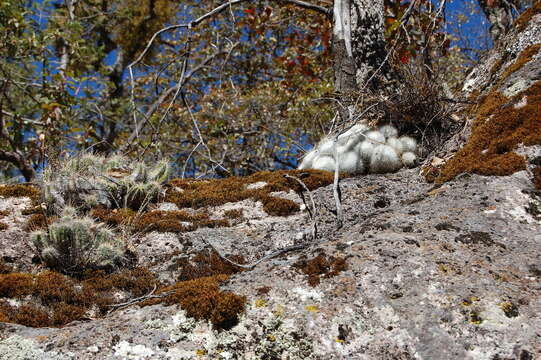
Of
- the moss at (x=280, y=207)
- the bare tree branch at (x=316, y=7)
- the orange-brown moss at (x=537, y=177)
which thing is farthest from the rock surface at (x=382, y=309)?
the bare tree branch at (x=316, y=7)

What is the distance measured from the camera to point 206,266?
A: 2125mm

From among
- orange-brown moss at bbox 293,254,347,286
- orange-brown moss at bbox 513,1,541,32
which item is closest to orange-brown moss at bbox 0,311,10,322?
orange-brown moss at bbox 293,254,347,286

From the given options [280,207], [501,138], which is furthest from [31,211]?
[501,138]

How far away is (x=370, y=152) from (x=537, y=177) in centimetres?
112

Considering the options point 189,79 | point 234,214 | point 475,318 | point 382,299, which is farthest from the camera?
point 189,79

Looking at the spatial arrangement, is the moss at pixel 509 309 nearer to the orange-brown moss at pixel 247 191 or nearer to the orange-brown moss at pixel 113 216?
the orange-brown moss at pixel 247 191

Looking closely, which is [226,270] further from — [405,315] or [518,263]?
[518,263]

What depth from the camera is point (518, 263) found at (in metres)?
1.62

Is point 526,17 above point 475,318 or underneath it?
above

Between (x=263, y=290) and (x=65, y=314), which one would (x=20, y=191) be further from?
(x=263, y=290)

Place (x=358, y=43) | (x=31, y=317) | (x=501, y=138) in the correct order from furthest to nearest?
(x=358, y=43)
(x=501, y=138)
(x=31, y=317)

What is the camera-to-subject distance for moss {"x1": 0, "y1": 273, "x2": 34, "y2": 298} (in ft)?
5.96

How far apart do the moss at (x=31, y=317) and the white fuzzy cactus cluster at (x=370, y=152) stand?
73.0 inches

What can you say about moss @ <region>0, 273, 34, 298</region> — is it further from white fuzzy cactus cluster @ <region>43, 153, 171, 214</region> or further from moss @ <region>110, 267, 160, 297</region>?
white fuzzy cactus cluster @ <region>43, 153, 171, 214</region>
